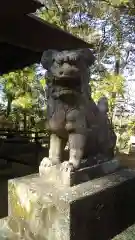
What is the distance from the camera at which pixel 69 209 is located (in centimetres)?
163

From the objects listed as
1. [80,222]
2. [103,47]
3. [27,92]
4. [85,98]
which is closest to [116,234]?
[80,222]

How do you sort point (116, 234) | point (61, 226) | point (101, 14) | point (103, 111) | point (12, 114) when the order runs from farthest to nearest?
point (12, 114)
point (101, 14)
point (103, 111)
point (116, 234)
point (61, 226)

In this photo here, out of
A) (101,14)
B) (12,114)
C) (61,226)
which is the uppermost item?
(101,14)

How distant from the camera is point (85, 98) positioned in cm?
192

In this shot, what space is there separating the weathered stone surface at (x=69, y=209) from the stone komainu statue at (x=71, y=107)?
0.19 meters

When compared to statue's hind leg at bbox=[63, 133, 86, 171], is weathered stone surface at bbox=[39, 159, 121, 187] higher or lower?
lower

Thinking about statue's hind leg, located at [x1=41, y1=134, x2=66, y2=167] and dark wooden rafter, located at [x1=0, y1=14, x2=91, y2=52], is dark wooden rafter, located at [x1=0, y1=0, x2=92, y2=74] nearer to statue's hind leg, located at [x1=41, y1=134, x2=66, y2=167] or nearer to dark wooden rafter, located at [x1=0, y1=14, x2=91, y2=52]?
dark wooden rafter, located at [x1=0, y1=14, x2=91, y2=52]

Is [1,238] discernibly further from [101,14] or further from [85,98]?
[101,14]

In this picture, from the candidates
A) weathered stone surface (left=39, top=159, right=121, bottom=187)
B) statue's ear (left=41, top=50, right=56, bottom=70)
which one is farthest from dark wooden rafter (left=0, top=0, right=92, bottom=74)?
weathered stone surface (left=39, top=159, right=121, bottom=187)

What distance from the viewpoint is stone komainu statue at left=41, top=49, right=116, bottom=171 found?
1.75 m

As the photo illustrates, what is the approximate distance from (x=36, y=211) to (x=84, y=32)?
259 inches

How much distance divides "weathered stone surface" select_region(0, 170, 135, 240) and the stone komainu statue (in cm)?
19

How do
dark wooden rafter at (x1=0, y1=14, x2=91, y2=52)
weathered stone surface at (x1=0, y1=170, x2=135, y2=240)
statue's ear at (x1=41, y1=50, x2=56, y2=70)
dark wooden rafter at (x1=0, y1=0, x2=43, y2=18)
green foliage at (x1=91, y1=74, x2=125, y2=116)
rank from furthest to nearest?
green foliage at (x1=91, y1=74, x2=125, y2=116), dark wooden rafter at (x1=0, y1=14, x2=91, y2=52), dark wooden rafter at (x1=0, y1=0, x2=43, y2=18), statue's ear at (x1=41, y1=50, x2=56, y2=70), weathered stone surface at (x1=0, y1=170, x2=135, y2=240)

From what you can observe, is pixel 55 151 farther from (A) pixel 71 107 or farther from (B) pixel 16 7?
(B) pixel 16 7
